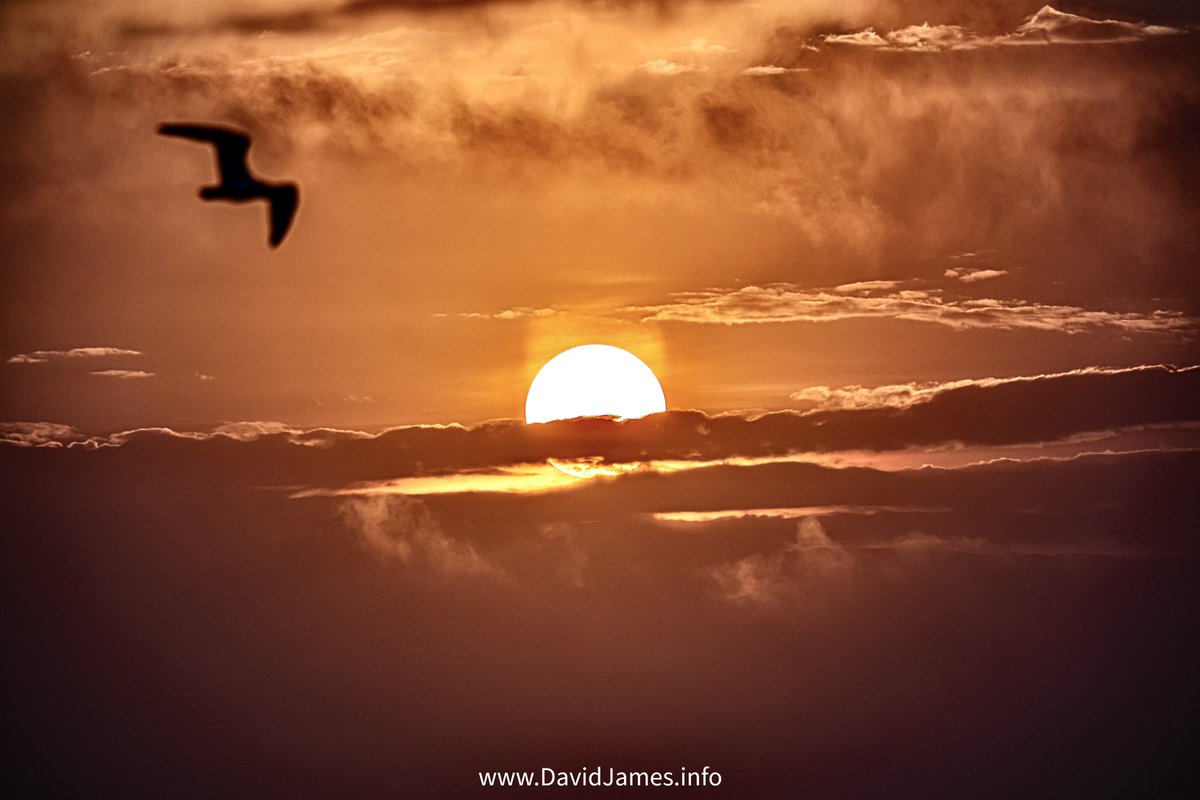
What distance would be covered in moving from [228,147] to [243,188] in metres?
0.65

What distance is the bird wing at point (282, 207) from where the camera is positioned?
67.6ft

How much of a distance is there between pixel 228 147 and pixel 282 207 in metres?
0.95

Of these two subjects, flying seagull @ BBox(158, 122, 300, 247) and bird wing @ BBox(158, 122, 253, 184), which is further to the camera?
flying seagull @ BBox(158, 122, 300, 247)

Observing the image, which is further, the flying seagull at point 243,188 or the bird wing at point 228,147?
the flying seagull at point 243,188

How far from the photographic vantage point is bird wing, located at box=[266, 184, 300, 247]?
67.6 feet

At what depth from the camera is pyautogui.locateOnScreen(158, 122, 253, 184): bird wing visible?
19.7 metres

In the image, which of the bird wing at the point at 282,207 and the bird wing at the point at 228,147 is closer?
the bird wing at the point at 228,147

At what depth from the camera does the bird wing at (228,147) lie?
19.7 m

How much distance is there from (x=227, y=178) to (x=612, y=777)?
1219 inches

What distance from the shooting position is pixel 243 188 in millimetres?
20984

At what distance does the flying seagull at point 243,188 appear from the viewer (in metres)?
20.5

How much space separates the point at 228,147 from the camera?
20500mm

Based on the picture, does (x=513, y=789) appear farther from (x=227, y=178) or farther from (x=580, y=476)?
(x=227, y=178)

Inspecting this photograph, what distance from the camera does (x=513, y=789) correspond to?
5066cm
